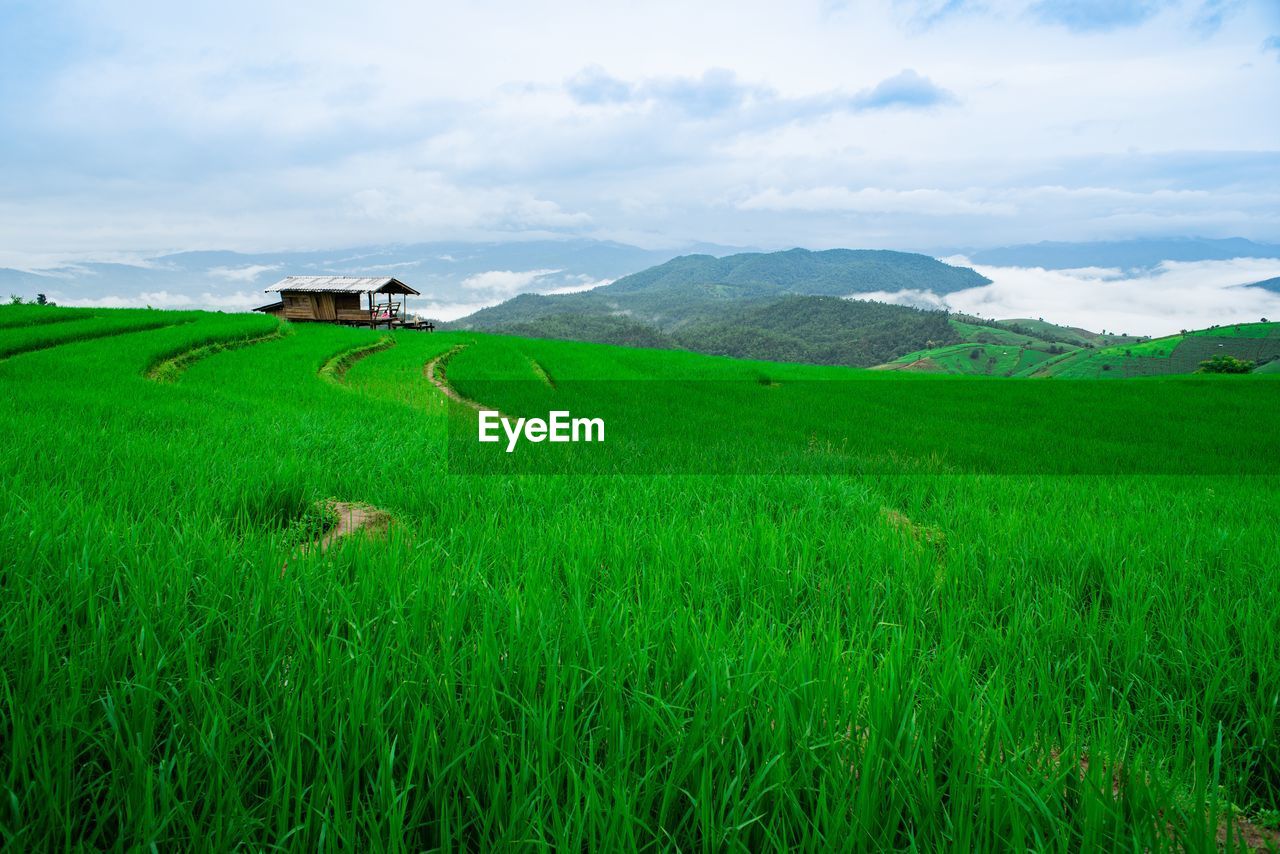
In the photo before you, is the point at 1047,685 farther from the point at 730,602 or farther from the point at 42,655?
the point at 42,655

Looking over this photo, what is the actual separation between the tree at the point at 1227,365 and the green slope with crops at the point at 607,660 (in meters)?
41.8

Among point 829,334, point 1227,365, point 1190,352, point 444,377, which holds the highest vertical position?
point 829,334

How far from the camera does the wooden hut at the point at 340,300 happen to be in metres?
44.8

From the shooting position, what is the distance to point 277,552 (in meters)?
2.69

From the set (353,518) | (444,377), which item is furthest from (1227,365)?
(353,518)

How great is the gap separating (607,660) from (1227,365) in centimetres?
4930

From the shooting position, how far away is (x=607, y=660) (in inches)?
72.5

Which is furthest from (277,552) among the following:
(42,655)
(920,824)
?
(920,824)

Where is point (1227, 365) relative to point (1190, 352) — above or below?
below

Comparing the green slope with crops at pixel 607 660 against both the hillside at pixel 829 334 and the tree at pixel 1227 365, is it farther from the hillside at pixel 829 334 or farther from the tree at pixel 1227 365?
the hillside at pixel 829 334

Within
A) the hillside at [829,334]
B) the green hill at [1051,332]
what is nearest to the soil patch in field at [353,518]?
the hillside at [829,334]

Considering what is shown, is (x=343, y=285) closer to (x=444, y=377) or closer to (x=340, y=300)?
(x=340, y=300)

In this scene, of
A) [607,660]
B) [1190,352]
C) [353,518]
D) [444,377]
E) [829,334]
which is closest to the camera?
[607,660]

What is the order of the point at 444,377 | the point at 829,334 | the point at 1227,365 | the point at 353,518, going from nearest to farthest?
the point at 353,518 < the point at 444,377 < the point at 1227,365 < the point at 829,334
